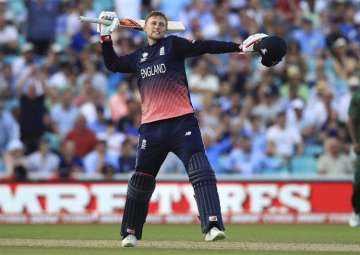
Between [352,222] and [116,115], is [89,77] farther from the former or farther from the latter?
[352,222]

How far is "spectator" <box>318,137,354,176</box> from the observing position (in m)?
15.2

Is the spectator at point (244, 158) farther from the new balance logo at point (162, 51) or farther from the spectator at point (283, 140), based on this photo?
the new balance logo at point (162, 51)

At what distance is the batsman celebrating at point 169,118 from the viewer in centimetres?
895

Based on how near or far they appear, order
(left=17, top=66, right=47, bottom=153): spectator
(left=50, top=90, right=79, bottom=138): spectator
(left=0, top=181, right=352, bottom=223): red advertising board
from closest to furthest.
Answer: (left=0, top=181, right=352, bottom=223): red advertising board
(left=17, top=66, right=47, bottom=153): spectator
(left=50, top=90, right=79, bottom=138): spectator

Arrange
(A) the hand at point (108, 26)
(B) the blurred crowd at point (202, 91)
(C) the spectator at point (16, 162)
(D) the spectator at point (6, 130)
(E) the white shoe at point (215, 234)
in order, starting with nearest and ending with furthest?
(E) the white shoe at point (215, 234) → (A) the hand at point (108, 26) → (C) the spectator at point (16, 162) → (B) the blurred crowd at point (202, 91) → (D) the spectator at point (6, 130)

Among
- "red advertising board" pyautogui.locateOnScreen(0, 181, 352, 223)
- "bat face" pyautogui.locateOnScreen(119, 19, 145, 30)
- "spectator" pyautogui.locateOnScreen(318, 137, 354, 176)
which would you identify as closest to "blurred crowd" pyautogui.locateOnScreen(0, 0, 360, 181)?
"spectator" pyautogui.locateOnScreen(318, 137, 354, 176)

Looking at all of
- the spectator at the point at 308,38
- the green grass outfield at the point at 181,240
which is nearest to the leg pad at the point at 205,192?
the green grass outfield at the point at 181,240

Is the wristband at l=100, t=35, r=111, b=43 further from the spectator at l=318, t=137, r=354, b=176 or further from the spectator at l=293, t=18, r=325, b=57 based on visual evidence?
the spectator at l=293, t=18, r=325, b=57

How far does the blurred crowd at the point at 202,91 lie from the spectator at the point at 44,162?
0.05 ft

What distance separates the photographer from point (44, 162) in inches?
612

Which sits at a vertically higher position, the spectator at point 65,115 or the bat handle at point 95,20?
the bat handle at point 95,20

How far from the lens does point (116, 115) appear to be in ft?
54.7

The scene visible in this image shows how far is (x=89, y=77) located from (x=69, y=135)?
61.8 inches

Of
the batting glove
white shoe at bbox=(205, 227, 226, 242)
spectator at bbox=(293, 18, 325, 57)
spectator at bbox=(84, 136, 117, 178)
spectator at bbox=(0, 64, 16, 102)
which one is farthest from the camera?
spectator at bbox=(293, 18, 325, 57)
